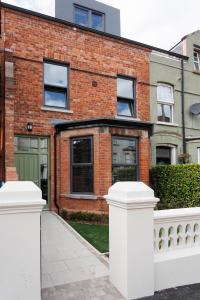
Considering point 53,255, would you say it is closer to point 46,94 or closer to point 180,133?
point 46,94

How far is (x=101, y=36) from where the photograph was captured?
10.6 meters

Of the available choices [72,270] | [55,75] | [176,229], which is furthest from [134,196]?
[55,75]

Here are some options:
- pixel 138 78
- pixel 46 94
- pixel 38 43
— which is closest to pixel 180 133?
pixel 138 78

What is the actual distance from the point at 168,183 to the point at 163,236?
6057mm

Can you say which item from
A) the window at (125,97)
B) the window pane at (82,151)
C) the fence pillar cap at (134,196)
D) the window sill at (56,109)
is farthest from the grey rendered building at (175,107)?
the fence pillar cap at (134,196)

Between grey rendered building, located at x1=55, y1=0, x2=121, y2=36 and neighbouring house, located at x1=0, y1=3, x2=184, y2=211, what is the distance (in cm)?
456

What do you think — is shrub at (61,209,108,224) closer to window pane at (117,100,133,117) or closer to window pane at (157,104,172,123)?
window pane at (117,100,133,117)

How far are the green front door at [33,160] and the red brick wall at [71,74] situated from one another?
26cm

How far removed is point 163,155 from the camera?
11758 mm

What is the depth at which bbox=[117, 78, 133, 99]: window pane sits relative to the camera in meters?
11.0

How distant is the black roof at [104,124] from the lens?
8.03 meters

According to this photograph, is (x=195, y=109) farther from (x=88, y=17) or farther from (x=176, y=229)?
(x=176, y=229)

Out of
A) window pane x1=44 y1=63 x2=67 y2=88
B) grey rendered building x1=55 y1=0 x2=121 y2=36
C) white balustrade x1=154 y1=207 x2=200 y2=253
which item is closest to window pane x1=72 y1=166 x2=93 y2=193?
window pane x1=44 y1=63 x2=67 y2=88

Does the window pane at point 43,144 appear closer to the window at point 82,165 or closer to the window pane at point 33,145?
the window pane at point 33,145
